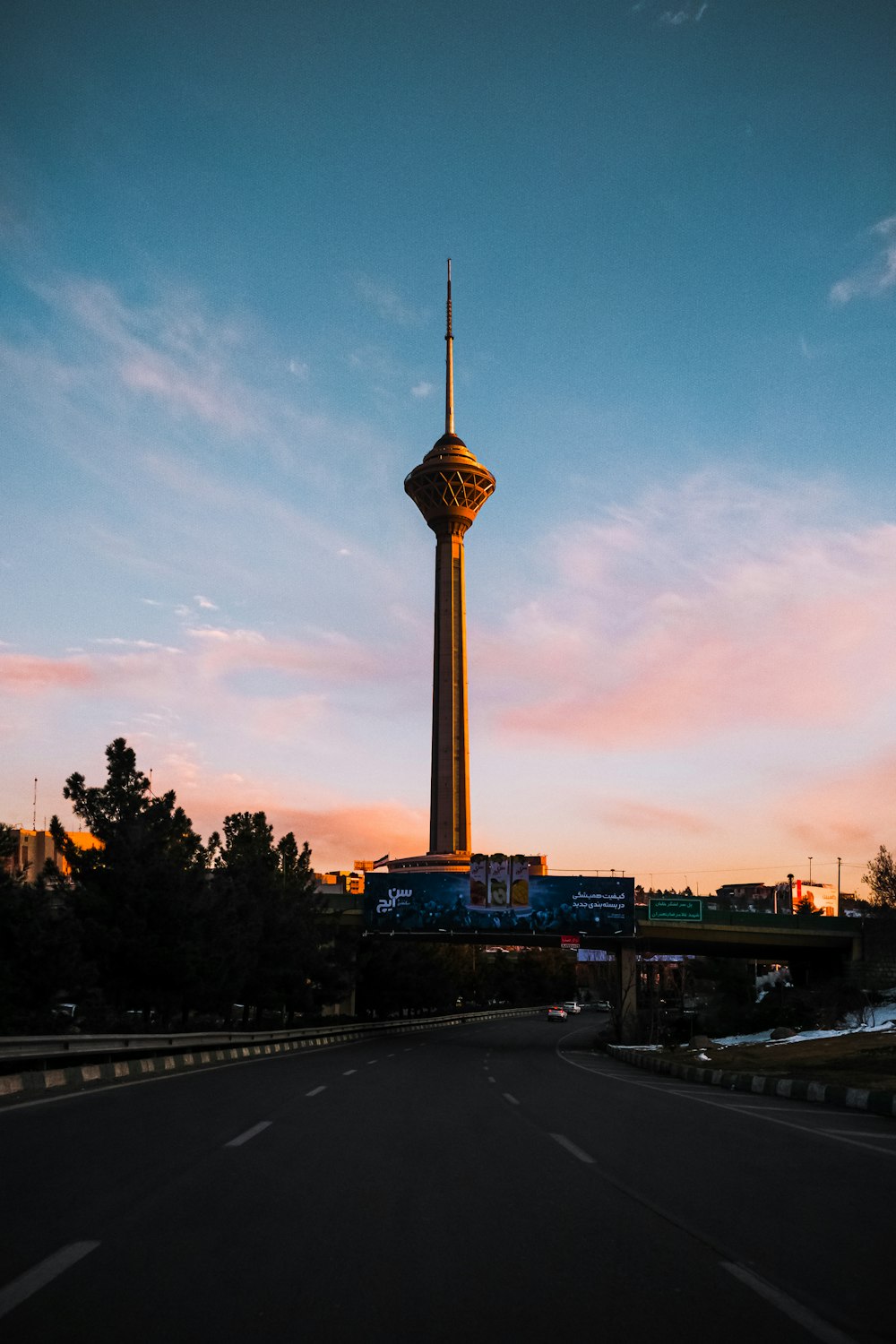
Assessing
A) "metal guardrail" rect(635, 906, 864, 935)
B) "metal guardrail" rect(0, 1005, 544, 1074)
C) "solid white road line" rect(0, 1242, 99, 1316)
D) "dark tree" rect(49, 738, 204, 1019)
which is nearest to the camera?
"solid white road line" rect(0, 1242, 99, 1316)

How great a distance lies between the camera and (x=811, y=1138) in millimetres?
13430

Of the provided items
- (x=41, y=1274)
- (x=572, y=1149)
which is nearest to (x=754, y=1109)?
(x=572, y=1149)

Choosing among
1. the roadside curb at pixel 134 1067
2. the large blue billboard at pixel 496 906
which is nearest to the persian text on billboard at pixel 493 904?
the large blue billboard at pixel 496 906

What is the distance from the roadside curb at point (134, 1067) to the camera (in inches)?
741

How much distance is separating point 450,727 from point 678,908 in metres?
70.6

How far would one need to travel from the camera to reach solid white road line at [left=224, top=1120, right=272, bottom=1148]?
11.6 metres

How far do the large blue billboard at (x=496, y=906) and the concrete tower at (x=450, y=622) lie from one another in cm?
6390

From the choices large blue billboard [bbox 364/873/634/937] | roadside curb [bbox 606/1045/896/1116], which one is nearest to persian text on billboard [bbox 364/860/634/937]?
large blue billboard [bbox 364/873/634/937]

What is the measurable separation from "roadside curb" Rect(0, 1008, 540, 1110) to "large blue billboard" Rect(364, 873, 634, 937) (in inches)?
587

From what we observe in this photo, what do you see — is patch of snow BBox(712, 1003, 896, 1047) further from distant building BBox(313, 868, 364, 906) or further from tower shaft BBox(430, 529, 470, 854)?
tower shaft BBox(430, 529, 470, 854)

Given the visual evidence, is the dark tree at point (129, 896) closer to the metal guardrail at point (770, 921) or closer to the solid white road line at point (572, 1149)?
the solid white road line at point (572, 1149)

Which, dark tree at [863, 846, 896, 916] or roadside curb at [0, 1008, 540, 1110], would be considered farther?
dark tree at [863, 846, 896, 916]

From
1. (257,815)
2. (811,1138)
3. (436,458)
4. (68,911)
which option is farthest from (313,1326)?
(436,458)

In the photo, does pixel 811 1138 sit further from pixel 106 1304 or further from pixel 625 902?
pixel 625 902
